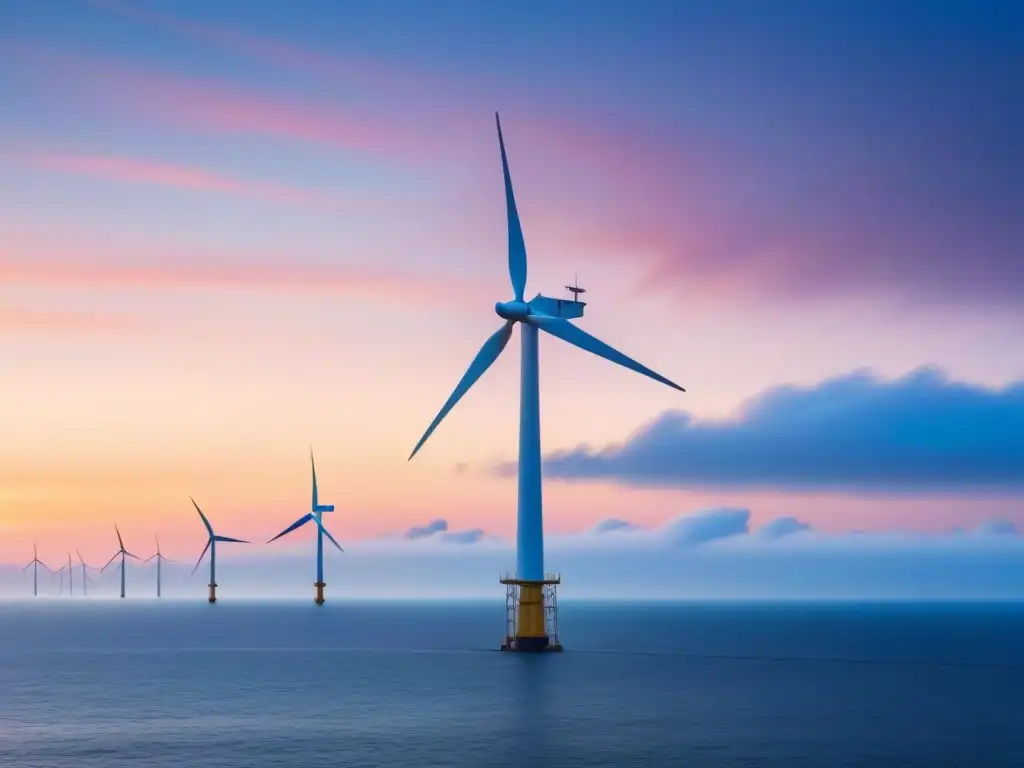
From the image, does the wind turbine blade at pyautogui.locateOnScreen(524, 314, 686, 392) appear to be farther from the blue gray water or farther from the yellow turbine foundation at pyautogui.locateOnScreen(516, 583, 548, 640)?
the blue gray water

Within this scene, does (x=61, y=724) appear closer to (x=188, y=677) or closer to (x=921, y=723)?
(x=188, y=677)

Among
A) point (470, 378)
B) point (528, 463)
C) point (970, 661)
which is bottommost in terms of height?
point (970, 661)

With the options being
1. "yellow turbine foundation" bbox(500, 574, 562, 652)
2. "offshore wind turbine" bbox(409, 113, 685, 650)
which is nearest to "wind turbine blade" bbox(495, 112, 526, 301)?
"offshore wind turbine" bbox(409, 113, 685, 650)

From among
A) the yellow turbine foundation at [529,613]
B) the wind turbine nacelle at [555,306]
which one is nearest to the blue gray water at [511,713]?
the yellow turbine foundation at [529,613]

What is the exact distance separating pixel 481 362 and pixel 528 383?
5716 millimetres

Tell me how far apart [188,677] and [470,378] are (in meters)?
46.1

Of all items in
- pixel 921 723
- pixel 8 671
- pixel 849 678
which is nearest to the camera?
pixel 921 723

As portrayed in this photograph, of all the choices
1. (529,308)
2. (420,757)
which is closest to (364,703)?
(420,757)

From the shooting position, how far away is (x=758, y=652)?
198000mm

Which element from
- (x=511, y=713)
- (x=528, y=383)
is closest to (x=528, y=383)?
(x=528, y=383)

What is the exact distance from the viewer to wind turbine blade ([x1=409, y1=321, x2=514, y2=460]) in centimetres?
12681

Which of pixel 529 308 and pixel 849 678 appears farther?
pixel 849 678

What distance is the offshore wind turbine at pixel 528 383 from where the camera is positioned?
125 meters

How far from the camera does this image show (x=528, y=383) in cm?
12756
